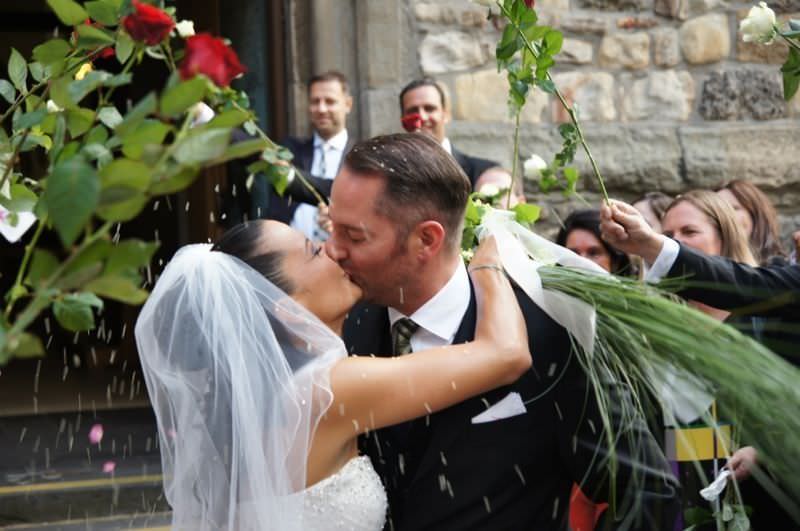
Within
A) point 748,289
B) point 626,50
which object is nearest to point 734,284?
point 748,289

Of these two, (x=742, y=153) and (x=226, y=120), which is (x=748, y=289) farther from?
(x=742, y=153)

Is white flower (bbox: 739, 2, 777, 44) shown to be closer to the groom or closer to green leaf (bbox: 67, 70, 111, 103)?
the groom

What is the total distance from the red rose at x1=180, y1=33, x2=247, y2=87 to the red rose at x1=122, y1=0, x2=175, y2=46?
219mm

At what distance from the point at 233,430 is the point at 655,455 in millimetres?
870

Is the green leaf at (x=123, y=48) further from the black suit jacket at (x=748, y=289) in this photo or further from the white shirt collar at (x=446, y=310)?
the black suit jacket at (x=748, y=289)

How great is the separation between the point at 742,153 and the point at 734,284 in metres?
4.45

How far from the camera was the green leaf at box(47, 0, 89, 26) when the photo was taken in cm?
188

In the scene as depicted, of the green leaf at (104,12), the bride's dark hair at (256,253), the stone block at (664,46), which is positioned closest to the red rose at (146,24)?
the green leaf at (104,12)

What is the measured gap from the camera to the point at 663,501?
2602mm

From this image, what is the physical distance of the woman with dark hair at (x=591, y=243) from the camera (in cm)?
528

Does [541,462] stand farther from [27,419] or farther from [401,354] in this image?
[27,419]

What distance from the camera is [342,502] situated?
2715 mm

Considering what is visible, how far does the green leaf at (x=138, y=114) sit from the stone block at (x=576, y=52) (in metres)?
5.94

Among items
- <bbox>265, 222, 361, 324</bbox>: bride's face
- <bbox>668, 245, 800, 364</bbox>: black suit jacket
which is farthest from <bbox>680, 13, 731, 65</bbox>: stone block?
<bbox>265, 222, 361, 324</bbox>: bride's face
